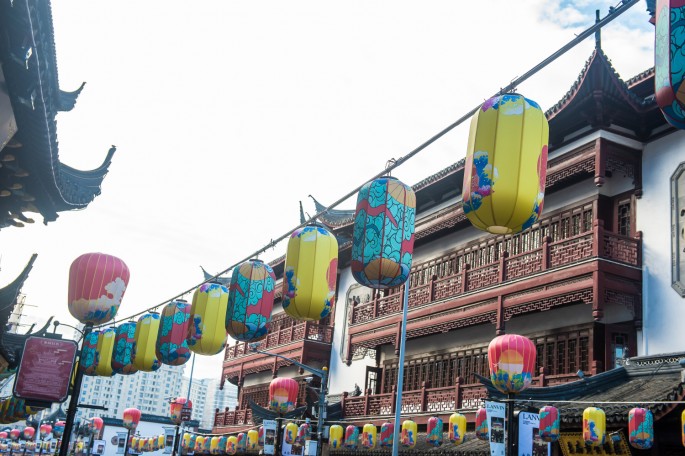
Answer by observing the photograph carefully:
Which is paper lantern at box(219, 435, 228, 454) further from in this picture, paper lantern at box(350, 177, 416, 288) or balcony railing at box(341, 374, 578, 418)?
paper lantern at box(350, 177, 416, 288)

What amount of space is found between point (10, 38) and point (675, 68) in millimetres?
7153

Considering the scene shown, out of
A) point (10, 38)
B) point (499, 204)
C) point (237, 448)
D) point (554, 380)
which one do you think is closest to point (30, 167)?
point (10, 38)

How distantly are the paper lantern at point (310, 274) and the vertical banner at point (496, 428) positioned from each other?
431cm

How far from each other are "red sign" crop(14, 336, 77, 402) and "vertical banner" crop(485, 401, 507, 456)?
796 cm

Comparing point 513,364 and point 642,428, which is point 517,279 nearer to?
point 513,364

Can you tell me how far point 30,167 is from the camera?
11.7 meters

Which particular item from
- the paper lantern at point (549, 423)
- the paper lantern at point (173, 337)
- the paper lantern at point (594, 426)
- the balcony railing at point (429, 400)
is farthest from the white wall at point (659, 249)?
the paper lantern at point (173, 337)

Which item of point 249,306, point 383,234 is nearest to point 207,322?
point 249,306

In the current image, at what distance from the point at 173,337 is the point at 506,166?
11.3 metres

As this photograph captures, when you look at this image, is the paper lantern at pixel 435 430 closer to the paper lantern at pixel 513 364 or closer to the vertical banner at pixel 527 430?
the paper lantern at pixel 513 364

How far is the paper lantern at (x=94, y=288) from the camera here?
46.2 feet

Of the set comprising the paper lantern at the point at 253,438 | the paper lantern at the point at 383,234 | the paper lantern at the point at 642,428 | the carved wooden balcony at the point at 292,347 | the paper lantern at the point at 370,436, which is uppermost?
the carved wooden balcony at the point at 292,347

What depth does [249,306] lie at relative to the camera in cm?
1315

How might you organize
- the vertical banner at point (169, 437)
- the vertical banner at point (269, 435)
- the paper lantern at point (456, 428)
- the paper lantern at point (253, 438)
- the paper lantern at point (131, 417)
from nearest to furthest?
the paper lantern at point (456, 428), the vertical banner at point (269, 435), the paper lantern at point (253, 438), the vertical banner at point (169, 437), the paper lantern at point (131, 417)
